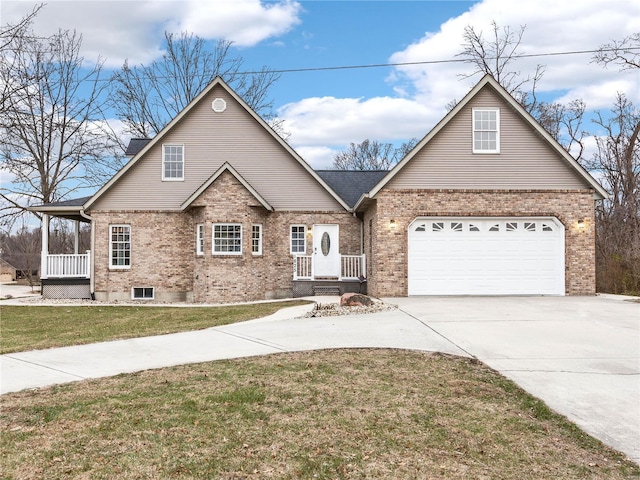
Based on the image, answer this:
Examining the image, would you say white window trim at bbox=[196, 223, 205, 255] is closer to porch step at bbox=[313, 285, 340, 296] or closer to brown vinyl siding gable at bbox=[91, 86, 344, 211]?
brown vinyl siding gable at bbox=[91, 86, 344, 211]

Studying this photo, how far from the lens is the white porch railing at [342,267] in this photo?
1972 cm

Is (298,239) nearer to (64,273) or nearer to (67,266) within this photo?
(67,266)

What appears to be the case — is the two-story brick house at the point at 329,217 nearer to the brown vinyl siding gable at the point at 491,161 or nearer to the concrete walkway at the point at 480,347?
the brown vinyl siding gable at the point at 491,161

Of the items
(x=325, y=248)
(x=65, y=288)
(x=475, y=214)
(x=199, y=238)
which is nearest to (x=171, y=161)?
(x=199, y=238)

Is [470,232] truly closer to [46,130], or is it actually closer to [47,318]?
[47,318]

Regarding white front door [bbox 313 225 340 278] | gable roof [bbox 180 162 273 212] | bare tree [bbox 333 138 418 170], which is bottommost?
white front door [bbox 313 225 340 278]

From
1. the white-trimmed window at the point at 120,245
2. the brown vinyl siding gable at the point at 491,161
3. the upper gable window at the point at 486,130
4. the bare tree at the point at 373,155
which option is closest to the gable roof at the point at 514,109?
the brown vinyl siding gable at the point at 491,161

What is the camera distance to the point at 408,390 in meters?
5.98

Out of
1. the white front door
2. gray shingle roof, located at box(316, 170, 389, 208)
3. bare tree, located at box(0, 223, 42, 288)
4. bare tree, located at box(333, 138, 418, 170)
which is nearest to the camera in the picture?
the white front door

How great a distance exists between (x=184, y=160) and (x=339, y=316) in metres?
11.1

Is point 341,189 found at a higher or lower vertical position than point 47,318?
higher

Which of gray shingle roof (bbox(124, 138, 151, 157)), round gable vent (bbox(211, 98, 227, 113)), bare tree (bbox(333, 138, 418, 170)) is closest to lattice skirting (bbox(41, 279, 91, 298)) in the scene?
gray shingle roof (bbox(124, 138, 151, 157))

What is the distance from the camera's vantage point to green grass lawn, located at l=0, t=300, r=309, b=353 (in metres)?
10.0

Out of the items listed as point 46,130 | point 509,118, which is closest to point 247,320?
point 509,118
